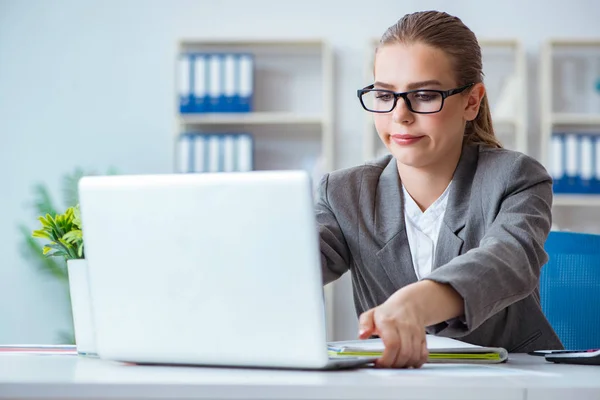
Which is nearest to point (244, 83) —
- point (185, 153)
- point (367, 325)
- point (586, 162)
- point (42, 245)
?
point (185, 153)

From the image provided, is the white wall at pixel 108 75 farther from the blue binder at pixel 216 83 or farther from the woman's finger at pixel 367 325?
the woman's finger at pixel 367 325

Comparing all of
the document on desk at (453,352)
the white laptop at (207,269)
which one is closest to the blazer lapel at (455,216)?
the document on desk at (453,352)

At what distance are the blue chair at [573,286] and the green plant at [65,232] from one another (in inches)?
40.2

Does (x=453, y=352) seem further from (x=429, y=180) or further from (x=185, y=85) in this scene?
(x=185, y=85)

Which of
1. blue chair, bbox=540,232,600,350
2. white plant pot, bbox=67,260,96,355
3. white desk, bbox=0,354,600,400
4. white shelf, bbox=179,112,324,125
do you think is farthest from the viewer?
white shelf, bbox=179,112,324,125

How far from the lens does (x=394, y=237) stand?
149cm

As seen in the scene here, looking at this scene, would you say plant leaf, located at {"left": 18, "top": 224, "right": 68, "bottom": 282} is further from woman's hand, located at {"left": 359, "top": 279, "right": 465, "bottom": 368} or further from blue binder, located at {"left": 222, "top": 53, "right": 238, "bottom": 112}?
woman's hand, located at {"left": 359, "top": 279, "right": 465, "bottom": 368}

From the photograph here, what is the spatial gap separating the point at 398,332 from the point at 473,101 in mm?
714

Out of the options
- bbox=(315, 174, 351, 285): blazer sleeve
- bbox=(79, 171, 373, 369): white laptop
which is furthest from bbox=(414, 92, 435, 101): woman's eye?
bbox=(79, 171, 373, 369): white laptop

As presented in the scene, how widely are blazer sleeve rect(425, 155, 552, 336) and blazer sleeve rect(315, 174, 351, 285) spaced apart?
9.5 inches

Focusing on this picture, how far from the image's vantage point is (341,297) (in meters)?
4.50

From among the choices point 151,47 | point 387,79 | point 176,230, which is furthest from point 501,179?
point 151,47

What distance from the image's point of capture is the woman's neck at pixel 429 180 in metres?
1.54

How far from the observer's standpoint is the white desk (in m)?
0.73
